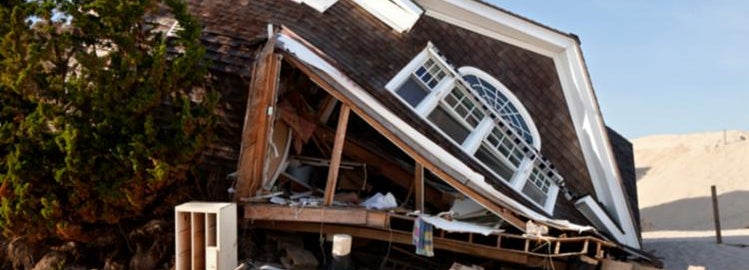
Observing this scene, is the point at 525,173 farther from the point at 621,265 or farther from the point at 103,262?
the point at 103,262

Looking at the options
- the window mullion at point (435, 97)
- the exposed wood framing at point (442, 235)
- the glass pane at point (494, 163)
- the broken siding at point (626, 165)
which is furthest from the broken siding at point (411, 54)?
the broken siding at point (626, 165)

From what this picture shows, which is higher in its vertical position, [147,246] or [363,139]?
[363,139]

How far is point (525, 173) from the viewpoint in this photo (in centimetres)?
1162

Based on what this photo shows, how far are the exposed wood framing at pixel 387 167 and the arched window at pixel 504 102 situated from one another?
2.25 metres

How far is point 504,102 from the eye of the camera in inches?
514

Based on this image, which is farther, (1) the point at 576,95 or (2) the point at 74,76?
(1) the point at 576,95

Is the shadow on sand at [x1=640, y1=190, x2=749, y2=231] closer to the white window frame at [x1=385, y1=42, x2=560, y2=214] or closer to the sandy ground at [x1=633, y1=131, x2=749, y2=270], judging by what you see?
the sandy ground at [x1=633, y1=131, x2=749, y2=270]

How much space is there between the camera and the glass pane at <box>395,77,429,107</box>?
37.9 feet

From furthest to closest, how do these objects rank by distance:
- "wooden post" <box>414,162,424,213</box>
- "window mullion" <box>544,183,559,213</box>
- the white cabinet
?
"window mullion" <box>544,183,559,213</box>, "wooden post" <box>414,162,424,213</box>, the white cabinet

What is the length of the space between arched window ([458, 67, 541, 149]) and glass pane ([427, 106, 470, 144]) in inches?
52.7

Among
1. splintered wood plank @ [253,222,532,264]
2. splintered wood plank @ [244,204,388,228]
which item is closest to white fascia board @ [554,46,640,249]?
splintered wood plank @ [253,222,532,264]

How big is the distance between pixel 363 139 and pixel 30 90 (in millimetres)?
4635

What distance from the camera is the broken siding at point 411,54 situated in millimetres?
11305

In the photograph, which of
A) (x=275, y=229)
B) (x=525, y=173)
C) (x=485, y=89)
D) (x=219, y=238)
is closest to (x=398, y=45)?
(x=485, y=89)
